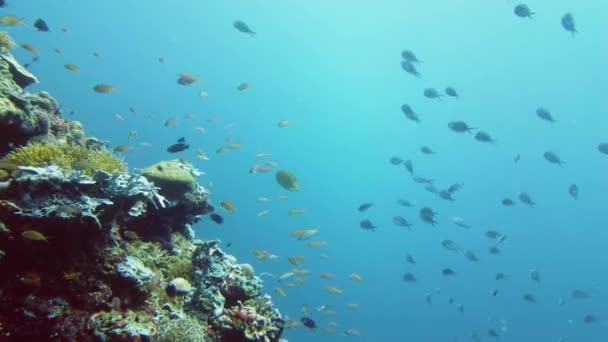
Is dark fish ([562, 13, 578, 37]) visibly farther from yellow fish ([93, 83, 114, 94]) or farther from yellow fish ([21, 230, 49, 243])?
yellow fish ([21, 230, 49, 243])

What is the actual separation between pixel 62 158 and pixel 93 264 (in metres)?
1.66

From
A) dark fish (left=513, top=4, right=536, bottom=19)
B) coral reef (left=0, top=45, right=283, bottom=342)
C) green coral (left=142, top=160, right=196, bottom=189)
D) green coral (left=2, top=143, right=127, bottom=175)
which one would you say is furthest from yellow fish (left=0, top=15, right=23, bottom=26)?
dark fish (left=513, top=4, right=536, bottom=19)

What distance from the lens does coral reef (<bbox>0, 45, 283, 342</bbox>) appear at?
4418 mm

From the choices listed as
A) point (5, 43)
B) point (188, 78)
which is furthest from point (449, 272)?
point (5, 43)

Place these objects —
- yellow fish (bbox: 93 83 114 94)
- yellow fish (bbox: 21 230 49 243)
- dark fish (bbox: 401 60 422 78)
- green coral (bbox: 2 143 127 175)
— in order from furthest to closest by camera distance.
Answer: dark fish (bbox: 401 60 422 78) → yellow fish (bbox: 93 83 114 94) → green coral (bbox: 2 143 127 175) → yellow fish (bbox: 21 230 49 243)

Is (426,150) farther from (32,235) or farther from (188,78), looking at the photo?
(32,235)

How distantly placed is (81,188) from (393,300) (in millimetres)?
90014

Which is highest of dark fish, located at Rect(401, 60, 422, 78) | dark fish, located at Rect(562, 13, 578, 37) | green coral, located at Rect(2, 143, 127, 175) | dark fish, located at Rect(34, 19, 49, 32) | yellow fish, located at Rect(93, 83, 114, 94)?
dark fish, located at Rect(562, 13, 578, 37)

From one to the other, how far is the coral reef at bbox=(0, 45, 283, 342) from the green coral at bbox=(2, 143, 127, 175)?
15 millimetres

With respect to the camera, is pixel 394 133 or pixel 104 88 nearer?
pixel 104 88

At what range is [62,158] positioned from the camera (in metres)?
5.79

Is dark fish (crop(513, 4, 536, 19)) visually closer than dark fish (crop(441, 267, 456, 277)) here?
Yes

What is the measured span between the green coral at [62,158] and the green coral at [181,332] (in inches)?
79.7

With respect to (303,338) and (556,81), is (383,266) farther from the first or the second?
(303,338)
